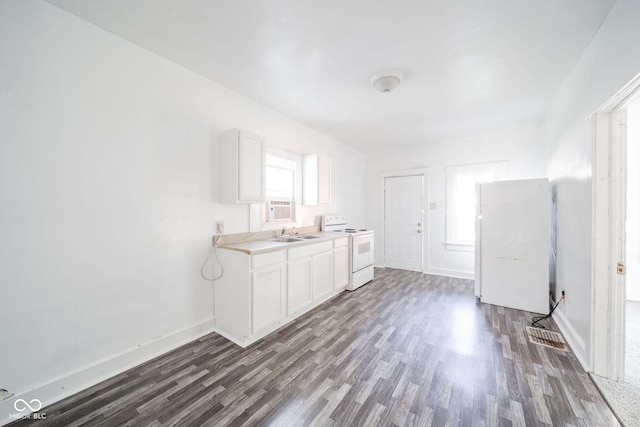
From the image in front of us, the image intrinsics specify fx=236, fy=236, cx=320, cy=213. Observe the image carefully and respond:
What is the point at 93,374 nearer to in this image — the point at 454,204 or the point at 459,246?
the point at 459,246

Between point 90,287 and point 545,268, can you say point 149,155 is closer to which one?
point 90,287

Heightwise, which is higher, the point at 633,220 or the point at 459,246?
the point at 633,220

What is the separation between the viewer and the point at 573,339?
7.00 feet

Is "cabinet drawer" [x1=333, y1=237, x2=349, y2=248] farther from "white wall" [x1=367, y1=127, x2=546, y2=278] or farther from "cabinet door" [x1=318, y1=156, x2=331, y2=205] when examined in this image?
"white wall" [x1=367, y1=127, x2=546, y2=278]

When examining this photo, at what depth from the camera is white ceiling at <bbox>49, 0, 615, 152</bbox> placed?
160cm

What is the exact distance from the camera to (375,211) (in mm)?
5434

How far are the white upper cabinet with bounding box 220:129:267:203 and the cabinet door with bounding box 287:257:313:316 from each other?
0.87 metres

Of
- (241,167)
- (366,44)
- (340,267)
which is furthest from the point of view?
(340,267)

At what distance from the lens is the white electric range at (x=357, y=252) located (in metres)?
3.71

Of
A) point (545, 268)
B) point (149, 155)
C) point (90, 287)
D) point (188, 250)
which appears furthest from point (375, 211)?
point (90, 287)

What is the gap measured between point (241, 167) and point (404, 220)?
3759mm

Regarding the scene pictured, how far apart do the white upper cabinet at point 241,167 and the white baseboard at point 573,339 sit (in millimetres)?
3147

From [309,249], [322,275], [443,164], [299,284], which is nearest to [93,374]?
[299,284]

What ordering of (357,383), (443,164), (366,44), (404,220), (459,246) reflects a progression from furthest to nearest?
(404,220) → (443,164) → (459,246) → (366,44) → (357,383)
